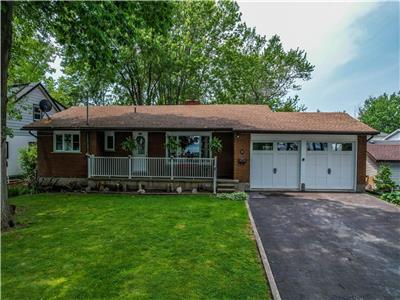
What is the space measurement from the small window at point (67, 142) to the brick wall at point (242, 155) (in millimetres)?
8228

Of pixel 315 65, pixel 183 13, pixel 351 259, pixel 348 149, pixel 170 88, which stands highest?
pixel 183 13

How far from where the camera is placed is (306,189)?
40.1 feet

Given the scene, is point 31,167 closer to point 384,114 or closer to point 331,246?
point 331,246

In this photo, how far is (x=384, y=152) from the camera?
15.3m

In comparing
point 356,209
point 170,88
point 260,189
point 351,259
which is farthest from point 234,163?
point 170,88

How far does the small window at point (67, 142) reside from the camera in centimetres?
1328

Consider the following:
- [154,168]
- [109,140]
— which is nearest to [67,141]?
[109,140]

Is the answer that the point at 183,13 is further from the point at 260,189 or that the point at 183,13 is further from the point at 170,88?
the point at 260,189

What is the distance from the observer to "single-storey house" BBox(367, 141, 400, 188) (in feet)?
47.5

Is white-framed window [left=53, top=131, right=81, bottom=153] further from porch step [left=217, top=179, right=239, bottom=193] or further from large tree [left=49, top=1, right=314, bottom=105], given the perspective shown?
porch step [left=217, top=179, right=239, bottom=193]

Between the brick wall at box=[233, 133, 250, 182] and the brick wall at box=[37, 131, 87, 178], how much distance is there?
7.74m

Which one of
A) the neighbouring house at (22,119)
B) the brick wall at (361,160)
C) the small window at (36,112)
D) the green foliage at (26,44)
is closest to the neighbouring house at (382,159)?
the brick wall at (361,160)

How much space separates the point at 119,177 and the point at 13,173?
1204cm

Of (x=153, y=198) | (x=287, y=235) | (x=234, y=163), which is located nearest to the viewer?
(x=287, y=235)
